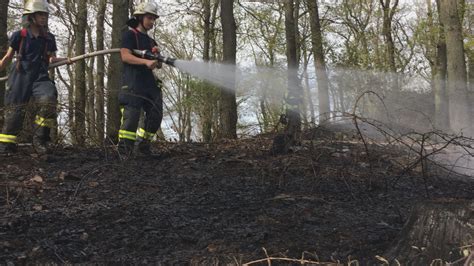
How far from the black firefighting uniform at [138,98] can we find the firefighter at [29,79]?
0.80 metres

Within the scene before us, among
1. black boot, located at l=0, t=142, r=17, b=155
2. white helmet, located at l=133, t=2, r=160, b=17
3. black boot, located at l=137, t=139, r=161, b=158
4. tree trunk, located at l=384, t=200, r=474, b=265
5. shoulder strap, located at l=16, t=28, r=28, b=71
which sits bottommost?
tree trunk, located at l=384, t=200, r=474, b=265

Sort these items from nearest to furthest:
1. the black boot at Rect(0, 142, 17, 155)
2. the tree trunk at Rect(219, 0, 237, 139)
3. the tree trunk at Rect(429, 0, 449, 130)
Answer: the black boot at Rect(0, 142, 17, 155)
the tree trunk at Rect(219, 0, 237, 139)
the tree trunk at Rect(429, 0, 449, 130)

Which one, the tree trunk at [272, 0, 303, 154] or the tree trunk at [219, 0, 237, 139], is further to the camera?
the tree trunk at [219, 0, 237, 139]

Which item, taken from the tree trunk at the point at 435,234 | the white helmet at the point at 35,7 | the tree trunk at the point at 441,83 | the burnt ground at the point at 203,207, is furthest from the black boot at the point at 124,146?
the tree trunk at the point at 441,83

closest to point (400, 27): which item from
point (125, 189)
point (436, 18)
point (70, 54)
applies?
point (436, 18)

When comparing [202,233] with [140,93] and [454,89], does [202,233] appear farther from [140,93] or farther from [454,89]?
[454,89]

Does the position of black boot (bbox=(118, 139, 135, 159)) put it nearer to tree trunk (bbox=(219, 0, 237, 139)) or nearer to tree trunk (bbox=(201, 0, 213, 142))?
tree trunk (bbox=(219, 0, 237, 139))

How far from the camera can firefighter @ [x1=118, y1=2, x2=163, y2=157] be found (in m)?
5.00

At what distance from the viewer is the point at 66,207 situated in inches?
123

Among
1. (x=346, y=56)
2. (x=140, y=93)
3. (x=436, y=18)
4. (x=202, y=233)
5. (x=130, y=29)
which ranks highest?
(x=436, y=18)

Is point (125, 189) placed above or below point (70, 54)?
below

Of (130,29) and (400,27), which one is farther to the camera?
(400,27)

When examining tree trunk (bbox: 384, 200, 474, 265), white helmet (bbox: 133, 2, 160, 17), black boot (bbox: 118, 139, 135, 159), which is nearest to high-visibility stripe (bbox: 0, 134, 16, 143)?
black boot (bbox: 118, 139, 135, 159)

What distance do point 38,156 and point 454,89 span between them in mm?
8157
